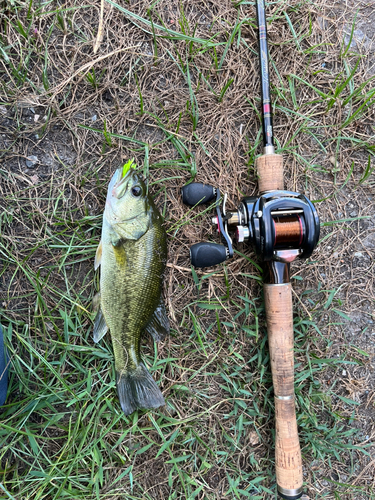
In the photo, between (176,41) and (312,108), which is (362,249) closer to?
(312,108)

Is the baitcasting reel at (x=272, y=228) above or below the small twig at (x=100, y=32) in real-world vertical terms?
below

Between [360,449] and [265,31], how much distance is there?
3262 millimetres

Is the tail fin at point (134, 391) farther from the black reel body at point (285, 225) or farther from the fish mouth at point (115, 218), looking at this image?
the black reel body at point (285, 225)

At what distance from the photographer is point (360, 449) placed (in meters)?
2.55

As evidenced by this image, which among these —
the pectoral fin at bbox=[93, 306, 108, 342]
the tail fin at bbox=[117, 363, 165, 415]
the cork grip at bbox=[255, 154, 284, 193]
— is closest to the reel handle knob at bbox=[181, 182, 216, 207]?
the cork grip at bbox=[255, 154, 284, 193]

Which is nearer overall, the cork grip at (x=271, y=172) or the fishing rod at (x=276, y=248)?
the fishing rod at (x=276, y=248)

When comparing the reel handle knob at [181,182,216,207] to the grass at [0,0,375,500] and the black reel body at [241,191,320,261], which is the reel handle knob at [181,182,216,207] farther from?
the black reel body at [241,191,320,261]

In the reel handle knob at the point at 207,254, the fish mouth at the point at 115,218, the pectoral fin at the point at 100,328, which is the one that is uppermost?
the fish mouth at the point at 115,218

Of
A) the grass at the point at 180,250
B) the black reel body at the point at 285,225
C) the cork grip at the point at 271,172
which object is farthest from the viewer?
the grass at the point at 180,250

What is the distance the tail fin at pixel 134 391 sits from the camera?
2301 millimetres

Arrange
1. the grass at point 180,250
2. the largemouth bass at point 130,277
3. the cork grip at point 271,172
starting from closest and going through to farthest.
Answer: the largemouth bass at point 130,277 → the cork grip at point 271,172 → the grass at point 180,250

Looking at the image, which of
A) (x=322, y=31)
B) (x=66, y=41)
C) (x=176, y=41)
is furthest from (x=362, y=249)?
(x=66, y=41)

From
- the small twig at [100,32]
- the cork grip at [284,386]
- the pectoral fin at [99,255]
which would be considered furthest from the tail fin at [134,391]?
the small twig at [100,32]

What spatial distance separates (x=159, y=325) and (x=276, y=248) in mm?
1010
